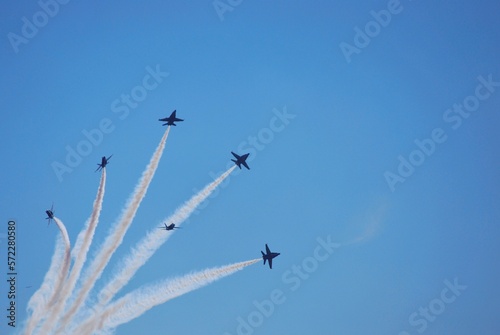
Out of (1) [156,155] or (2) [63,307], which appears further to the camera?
(1) [156,155]

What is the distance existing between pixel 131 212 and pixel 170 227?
6.56 meters

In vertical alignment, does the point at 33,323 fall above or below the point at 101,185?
below

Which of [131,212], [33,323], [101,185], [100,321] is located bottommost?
[100,321]

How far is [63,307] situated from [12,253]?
11040 millimetres

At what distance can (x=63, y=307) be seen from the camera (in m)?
74.9

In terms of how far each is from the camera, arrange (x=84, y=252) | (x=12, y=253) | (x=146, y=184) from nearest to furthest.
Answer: (x=12, y=253) → (x=84, y=252) → (x=146, y=184)

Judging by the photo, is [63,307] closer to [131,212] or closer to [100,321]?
→ [100,321]

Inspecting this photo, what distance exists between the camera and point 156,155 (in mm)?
85938

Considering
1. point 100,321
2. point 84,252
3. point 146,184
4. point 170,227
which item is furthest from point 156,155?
point 100,321

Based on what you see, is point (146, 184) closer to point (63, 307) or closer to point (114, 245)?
point (114, 245)

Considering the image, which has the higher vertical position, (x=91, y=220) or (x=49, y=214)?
(x=49, y=214)

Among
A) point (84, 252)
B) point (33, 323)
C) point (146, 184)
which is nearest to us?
point (33, 323)

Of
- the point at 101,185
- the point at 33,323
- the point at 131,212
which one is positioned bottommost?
the point at 33,323

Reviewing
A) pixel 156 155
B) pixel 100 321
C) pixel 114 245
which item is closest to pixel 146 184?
pixel 156 155
